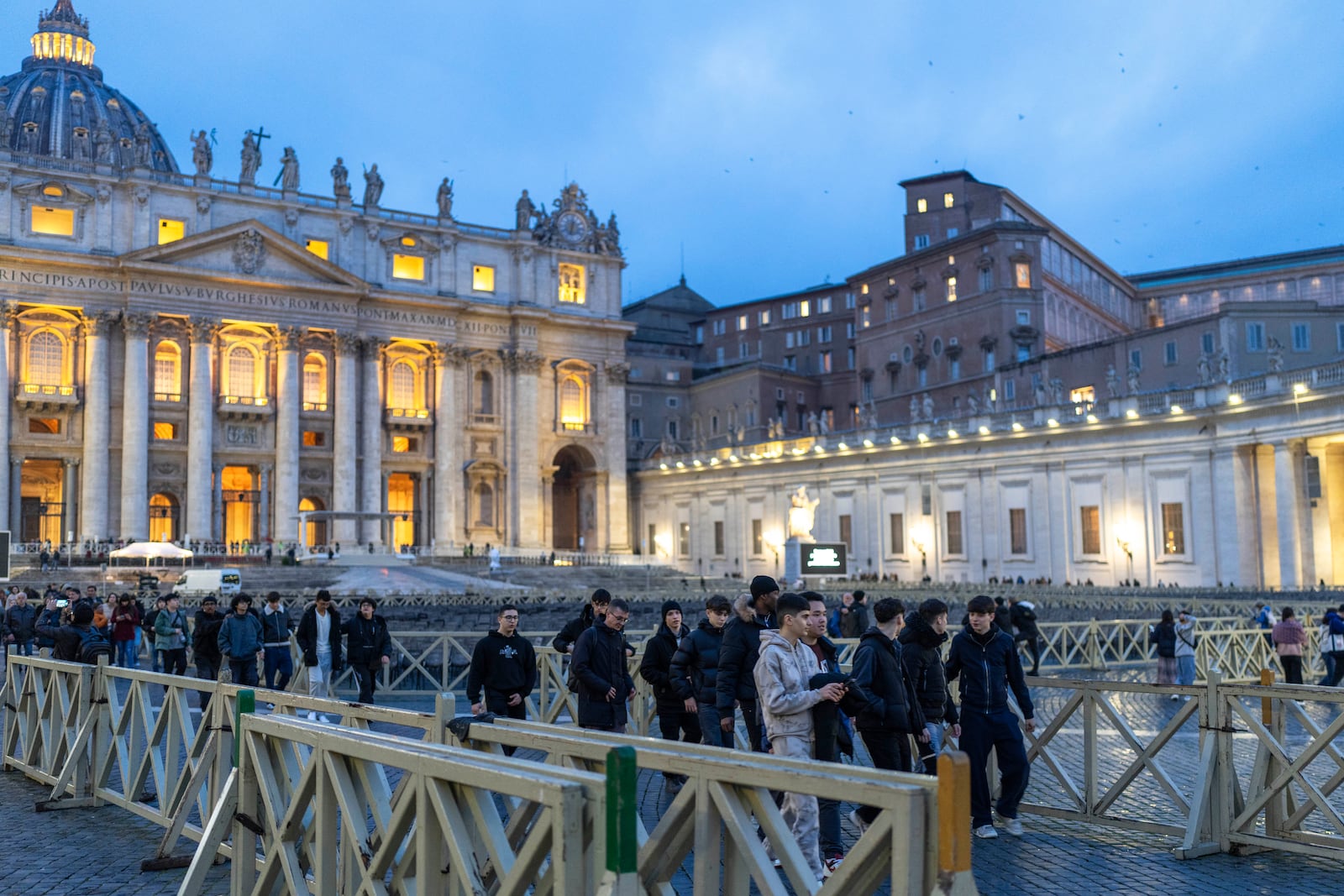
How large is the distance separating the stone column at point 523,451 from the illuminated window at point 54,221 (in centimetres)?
2353

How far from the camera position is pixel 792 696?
7.07 m

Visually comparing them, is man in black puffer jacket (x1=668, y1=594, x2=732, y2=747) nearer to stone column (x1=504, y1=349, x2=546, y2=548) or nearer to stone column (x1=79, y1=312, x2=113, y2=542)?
stone column (x1=79, y1=312, x2=113, y2=542)

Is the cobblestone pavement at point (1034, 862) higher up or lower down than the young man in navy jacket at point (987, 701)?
lower down

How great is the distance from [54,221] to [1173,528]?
52888 mm

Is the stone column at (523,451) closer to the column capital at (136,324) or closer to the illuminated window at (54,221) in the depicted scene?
the column capital at (136,324)

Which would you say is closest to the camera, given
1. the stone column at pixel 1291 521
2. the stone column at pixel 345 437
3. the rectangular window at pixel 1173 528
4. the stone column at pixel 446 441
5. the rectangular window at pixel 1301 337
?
the stone column at pixel 1291 521

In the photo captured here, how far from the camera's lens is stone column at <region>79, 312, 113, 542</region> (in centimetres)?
5559

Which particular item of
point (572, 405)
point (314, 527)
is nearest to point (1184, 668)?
point (314, 527)

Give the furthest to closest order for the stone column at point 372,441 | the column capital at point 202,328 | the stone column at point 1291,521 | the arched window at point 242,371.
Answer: the stone column at point 372,441 < the arched window at point 242,371 < the column capital at point 202,328 < the stone column at point 1291,521

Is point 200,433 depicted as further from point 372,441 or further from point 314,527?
point 372,441

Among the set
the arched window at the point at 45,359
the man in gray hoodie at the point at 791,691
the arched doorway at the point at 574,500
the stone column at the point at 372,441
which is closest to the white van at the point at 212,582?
the stone column at the point at 372,441

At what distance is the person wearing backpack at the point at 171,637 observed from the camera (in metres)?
17.7

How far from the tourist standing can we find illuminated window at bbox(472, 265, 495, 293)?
55.2m

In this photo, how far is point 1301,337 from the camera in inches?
1977
